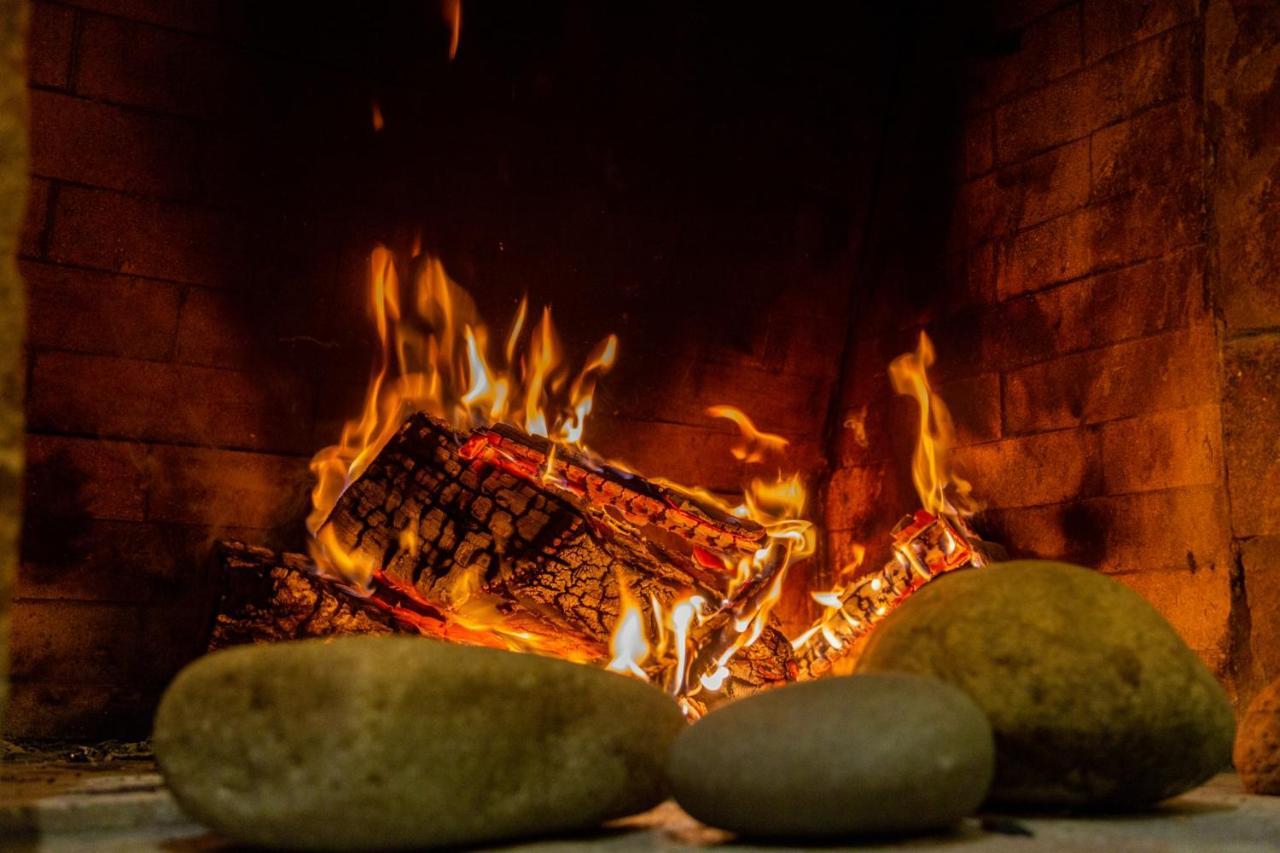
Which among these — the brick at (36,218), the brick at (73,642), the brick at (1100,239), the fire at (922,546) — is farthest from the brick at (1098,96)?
the brick at (73,642)

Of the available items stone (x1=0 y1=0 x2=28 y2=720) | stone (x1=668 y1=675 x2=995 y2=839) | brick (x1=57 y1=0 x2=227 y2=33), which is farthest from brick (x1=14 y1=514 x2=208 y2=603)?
stone (x1=668 y1=675 x2=995 y2=839)

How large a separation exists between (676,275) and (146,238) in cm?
174

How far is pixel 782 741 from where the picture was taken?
1634 millimetres

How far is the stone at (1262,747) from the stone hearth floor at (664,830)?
0.30ft

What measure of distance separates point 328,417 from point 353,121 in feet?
3.06

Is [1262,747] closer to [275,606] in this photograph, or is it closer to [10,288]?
[10,288]

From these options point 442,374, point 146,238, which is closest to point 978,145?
point 442,374

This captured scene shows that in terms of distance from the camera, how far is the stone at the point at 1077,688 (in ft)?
6.11

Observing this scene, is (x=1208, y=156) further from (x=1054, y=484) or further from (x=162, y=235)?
(x=162, y=235)

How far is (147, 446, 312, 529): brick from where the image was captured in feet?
11.1

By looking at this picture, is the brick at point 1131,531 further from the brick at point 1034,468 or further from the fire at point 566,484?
the fire at point 566,484

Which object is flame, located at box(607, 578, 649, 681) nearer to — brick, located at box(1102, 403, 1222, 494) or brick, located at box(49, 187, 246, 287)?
brick, located at box(1102, 403, 1222, 494)

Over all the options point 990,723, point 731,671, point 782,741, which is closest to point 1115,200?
point 731,671

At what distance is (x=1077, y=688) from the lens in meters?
1.86
